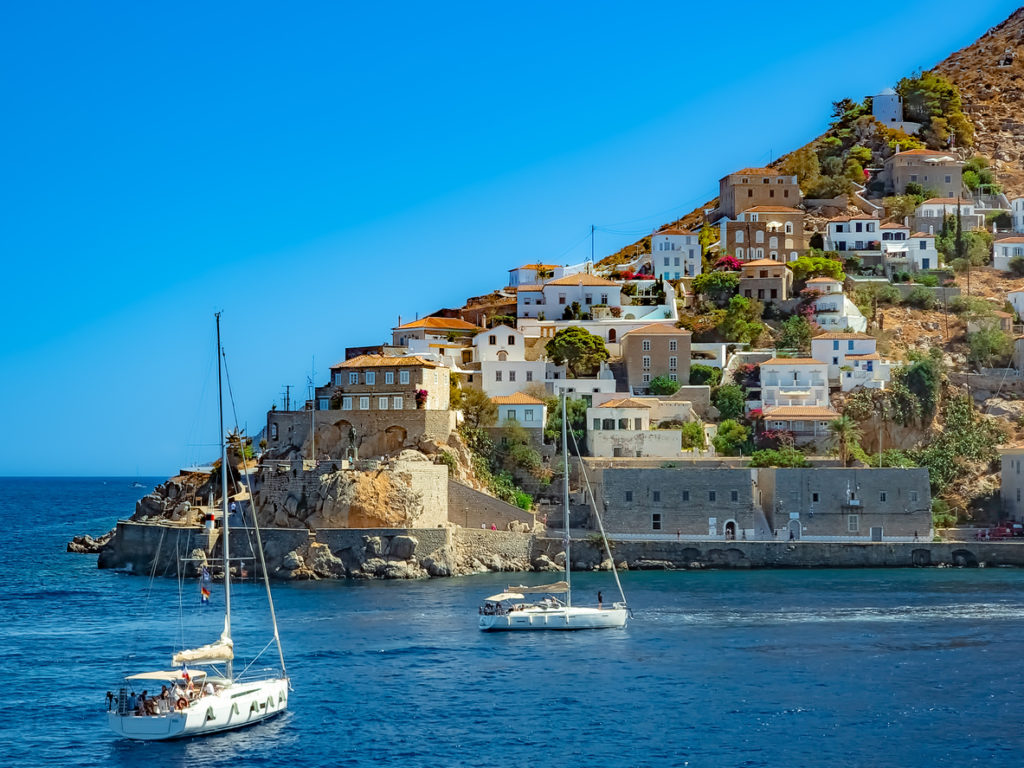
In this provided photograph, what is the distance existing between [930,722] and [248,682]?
52.9ft

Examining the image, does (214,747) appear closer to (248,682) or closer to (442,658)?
(248,682)

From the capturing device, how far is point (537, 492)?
207 ft

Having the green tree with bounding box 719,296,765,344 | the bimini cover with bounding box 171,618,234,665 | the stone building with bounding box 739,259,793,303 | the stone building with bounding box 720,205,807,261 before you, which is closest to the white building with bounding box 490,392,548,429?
the green tree with bounding box 719,296,765,344

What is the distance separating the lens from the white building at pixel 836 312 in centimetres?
7538

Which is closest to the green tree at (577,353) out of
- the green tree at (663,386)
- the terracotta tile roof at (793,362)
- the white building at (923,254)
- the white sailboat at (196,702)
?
the green tree at (663,386)

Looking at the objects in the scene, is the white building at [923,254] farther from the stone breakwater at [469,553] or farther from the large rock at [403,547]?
the large rock at [403,547]

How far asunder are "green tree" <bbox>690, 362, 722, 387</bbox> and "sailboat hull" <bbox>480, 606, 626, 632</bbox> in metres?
28.2

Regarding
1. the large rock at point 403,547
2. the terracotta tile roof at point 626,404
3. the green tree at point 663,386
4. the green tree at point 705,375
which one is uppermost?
the green tree at point 705,375

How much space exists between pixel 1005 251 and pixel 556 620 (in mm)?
53402

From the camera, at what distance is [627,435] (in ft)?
210

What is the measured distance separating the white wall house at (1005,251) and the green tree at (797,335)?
702 inches

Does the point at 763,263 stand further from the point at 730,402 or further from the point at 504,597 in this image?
the point at 504,597

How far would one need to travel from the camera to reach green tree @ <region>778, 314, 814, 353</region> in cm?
7381

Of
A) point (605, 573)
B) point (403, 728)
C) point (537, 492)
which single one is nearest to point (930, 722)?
point (403, 728)
